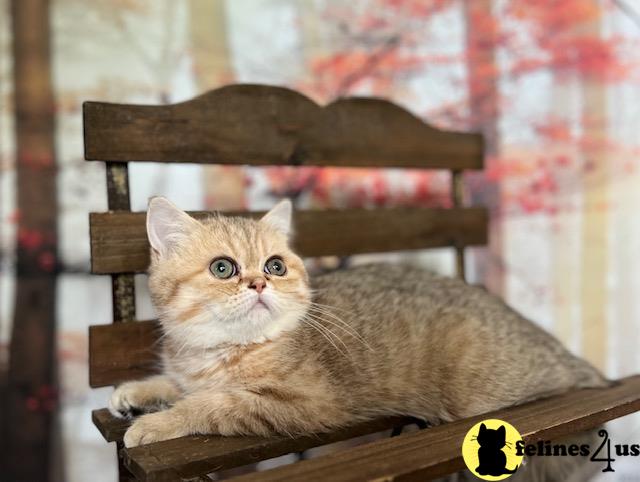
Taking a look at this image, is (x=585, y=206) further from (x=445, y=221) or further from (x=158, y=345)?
(x=158, y=345)

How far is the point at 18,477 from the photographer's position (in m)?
2.09

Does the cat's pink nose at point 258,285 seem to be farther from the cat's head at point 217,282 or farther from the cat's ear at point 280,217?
the cat's ear at point 280,217

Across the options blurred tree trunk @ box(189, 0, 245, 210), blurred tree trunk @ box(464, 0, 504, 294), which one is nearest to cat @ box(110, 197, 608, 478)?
blurred tree trunk @ box(189, 0, 245, 210)

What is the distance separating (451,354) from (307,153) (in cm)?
81

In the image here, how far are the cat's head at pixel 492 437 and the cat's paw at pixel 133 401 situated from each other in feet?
2.62

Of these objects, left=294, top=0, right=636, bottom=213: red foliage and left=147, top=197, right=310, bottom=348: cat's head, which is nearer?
left=147, top=197, right=310, bottom=348: cat's head

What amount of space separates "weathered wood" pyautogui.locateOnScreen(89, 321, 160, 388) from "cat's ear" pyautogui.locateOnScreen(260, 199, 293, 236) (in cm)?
45

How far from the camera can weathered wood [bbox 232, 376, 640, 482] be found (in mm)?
994

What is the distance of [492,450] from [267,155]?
108 cm

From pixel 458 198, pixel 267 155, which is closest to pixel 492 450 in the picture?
pixel 267 155

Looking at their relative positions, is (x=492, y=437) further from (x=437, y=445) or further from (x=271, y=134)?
(x=271, y=134)

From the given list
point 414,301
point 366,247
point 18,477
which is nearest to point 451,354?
point 414,301

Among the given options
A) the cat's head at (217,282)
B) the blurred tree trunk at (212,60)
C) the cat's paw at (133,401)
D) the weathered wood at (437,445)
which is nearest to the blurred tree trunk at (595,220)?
the weathered wood at (437,445)

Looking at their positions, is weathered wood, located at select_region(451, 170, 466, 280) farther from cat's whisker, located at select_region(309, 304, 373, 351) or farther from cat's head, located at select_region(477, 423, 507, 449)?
cat's head, located at select_region(477, 423, 507, 449)
